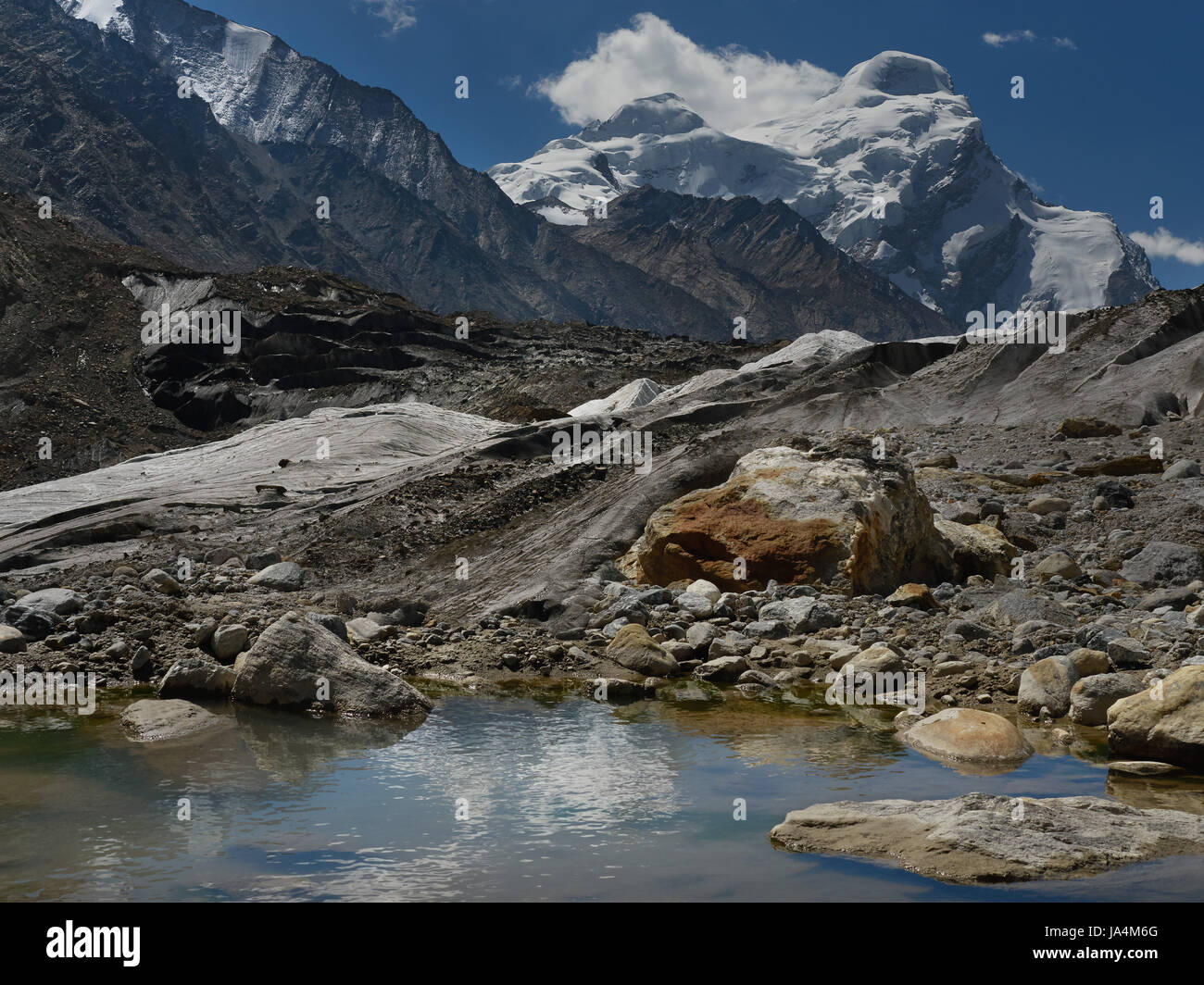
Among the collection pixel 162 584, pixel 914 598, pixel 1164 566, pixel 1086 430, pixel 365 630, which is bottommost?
pixel 365 630

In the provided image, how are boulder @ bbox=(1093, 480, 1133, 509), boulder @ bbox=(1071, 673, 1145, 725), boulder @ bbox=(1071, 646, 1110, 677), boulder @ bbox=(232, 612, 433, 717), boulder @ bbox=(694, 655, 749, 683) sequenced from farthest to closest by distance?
1. boulder @ bbox=(1093, 480, 1133, 509)
2. boulder @ bbox=(694, 655, 749, 683)
3. boulder @ bbox=(1071, 646, 1110, 677)
4. boulder @ bbox=(232, 612, 433, 717)
5. boulder @ bbox=(1071, 673, 1145, 725)

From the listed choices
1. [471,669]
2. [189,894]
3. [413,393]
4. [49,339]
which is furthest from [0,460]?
[189,894]

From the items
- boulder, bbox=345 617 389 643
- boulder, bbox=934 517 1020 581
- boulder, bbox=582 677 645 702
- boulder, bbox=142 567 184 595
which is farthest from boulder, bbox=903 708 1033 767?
boulder, bbox=142 567 184 595

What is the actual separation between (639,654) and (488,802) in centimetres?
559

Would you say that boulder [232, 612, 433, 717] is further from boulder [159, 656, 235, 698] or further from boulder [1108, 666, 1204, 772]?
boulder [1108, 666, 1204, 772]

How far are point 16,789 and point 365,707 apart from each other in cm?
354

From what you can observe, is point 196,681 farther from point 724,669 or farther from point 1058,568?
point 1058,568

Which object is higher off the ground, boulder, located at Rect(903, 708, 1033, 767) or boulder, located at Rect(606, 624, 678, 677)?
boulder, located at Rect(606, 624, 678, 677)

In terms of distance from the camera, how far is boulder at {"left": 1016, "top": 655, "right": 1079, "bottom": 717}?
35.9 feet

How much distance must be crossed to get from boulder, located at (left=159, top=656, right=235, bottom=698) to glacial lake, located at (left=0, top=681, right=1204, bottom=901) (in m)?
0.59

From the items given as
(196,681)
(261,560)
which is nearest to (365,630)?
(196,681)

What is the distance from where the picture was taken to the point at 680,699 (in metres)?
Answer: 12.2

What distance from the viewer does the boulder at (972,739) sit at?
9.32 meters

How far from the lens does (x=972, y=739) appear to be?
31.0ft
